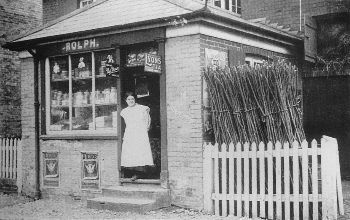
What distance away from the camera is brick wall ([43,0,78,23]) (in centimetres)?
1795

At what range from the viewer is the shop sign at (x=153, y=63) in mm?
8272

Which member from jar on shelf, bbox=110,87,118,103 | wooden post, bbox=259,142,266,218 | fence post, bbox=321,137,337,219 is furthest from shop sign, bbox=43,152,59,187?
fence post, bbox=321,137,337,219

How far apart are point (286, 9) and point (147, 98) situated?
5.57 meters

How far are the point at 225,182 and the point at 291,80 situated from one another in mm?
2183

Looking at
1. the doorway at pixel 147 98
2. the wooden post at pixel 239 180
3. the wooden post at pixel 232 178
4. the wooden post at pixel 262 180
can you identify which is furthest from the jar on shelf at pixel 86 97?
the wooden post at pixel 262 180

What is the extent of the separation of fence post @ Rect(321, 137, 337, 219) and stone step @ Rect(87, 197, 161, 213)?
9.83 ft

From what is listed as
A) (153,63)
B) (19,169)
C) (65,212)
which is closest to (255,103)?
(153,63)

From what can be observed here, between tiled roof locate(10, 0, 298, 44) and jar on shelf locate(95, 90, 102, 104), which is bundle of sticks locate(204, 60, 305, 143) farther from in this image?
jar on shelf locate(95, 90, 102, 104)

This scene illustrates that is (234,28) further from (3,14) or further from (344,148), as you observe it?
(3,14)

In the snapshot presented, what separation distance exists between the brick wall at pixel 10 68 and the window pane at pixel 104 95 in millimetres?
5553

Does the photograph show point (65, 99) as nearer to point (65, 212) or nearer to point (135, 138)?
point (135, 138)

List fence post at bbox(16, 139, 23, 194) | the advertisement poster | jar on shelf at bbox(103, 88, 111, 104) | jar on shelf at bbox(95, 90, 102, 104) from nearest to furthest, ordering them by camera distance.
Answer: the advertisement poster → jar on shelf at bbox(103, 88, 111, 104) → jar on shelf at bbox(95, 90, 102, 104) → fence post at bbox(16, 139, 23, 194)

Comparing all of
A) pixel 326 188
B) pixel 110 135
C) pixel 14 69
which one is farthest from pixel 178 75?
pixel 14 69

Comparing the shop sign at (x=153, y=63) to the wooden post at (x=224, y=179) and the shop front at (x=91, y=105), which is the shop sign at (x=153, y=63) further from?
the wooden post at (x=224, y=179)
